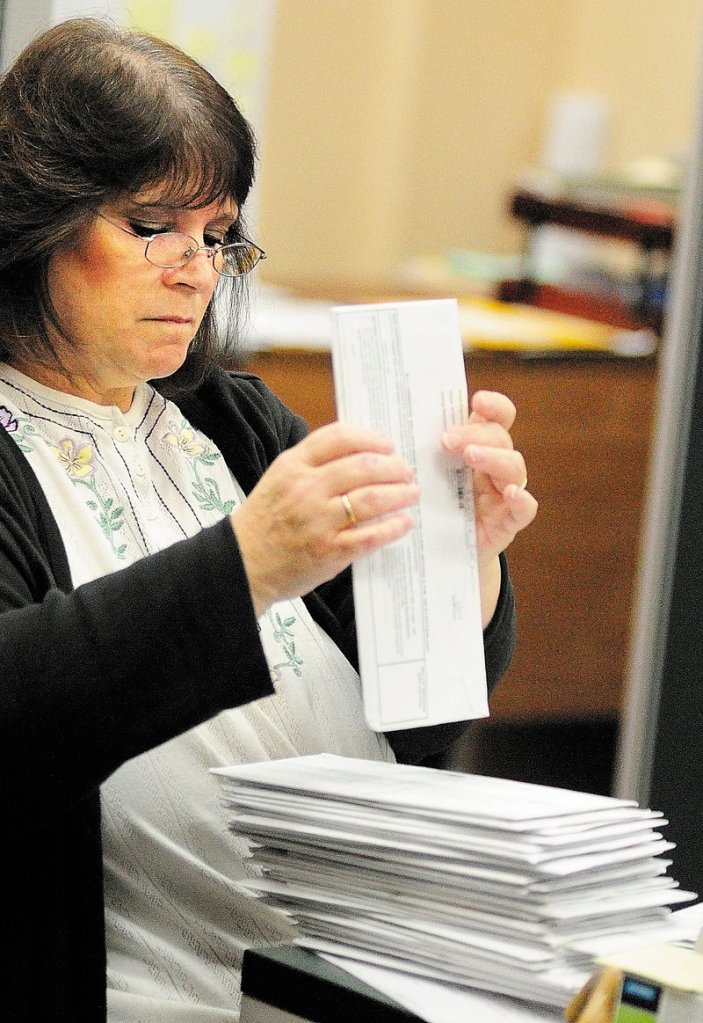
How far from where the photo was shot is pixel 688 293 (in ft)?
8.86

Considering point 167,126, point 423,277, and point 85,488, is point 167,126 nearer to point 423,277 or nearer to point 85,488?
point 85,488

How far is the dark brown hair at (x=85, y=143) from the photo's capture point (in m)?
1.35

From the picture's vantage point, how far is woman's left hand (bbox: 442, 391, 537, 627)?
1216 mm

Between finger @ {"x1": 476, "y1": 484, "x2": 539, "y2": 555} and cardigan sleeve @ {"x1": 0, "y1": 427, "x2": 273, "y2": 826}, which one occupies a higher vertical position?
finger @ {"x1": 476, "y1": 484, "x2": 539, "y2": 555}

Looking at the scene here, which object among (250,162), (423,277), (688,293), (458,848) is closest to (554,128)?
(423,277)

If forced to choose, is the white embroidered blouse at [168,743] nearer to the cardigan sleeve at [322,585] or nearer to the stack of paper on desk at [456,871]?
the cardigan sleeve at [322,585]

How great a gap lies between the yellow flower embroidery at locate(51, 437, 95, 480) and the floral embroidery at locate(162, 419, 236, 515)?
0.41 ft

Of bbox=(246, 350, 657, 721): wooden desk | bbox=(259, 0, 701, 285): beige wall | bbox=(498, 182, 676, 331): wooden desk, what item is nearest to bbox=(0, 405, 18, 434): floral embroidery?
bbox=(246, 350, 657, 721): wooden desk

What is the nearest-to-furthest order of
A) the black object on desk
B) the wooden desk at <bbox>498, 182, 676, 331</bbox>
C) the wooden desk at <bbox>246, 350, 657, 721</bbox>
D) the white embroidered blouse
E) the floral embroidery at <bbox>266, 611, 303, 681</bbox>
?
the black object on desk
the white embroidered blouse
the floral embroidery at <bbox>266, 611, 303, 681</bbox>
the wooden desk at <bbox>246, 350, 657, 721</bbox>
the wooden desk at <bbox>498, 182, 676, 331</bbox>

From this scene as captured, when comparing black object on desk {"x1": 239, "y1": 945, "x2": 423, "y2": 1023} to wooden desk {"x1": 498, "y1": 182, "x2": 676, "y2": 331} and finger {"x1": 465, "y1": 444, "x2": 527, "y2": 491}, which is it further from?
wooden desk {"x1": 498, "y1": 182, "x2": 676, "y2": 331}

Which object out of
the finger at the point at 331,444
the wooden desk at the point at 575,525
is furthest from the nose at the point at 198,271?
the wooden desk at the point at 575,525

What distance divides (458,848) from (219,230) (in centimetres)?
68

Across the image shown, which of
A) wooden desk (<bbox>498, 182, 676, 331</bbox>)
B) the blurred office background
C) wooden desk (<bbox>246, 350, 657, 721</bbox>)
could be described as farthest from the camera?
wooden desk (<bbox>498, 182, 676, 331</bbox>)

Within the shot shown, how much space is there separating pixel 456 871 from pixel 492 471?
361 mm
